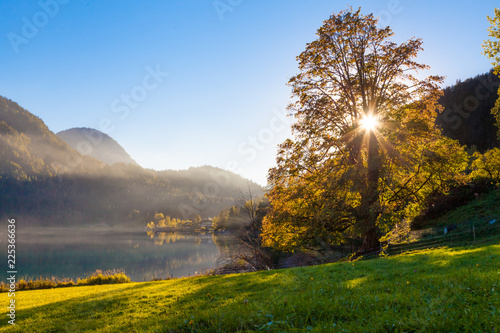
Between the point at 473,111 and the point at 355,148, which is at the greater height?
the point at 473,111

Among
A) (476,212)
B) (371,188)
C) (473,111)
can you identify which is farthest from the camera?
(473,111)

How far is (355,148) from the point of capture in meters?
17.5

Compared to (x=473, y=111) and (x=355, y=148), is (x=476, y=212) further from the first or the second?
(x=473, y=111)

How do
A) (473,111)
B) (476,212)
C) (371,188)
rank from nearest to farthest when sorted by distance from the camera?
(371,188)
(476,212)
(473,111)

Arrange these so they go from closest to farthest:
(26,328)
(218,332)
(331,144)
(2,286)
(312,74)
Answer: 1. (218,332)
2. (26,328)
3. (331,144)
4. (312,74)
5. (2,286)

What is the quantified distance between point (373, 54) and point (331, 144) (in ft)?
23.4

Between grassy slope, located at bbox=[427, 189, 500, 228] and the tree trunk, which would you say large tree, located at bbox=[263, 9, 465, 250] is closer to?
the tree trunk

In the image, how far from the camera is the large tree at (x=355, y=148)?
16641 millimetres

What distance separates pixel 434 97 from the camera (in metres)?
17.8

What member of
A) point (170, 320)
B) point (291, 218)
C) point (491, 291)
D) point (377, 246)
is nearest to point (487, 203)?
point (377, 246)

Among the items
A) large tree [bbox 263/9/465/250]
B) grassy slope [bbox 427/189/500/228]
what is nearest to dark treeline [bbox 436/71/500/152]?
grassy slope [bbox 427/189/500/228]

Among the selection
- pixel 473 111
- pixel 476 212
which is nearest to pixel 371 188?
pixel 476 212

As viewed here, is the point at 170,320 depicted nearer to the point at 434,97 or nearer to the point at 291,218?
the point at 291,218

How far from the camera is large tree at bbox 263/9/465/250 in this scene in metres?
16.6
